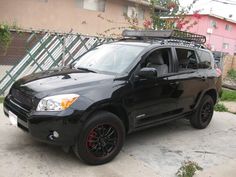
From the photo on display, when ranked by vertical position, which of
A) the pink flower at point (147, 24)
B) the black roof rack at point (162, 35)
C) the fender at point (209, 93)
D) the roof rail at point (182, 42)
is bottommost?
the fender at point (209, 93)

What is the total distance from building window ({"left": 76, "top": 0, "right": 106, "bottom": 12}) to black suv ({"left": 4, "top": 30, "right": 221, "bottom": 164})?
10045 millimetres

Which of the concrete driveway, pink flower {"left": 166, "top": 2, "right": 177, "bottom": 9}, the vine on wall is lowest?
the concrete driveway

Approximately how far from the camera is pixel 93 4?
16531 mm

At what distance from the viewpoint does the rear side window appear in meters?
6.52

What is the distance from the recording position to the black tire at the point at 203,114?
6517mm

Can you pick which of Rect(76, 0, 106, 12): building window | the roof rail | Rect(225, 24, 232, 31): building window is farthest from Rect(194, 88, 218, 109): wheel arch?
Rect(225, 24, 232, 31): building window

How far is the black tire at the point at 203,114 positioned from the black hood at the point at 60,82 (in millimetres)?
2416

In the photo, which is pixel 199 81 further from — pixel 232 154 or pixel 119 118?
pixel 119 118

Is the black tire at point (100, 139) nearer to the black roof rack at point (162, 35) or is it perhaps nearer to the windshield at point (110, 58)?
the windshield at point (110, 58)

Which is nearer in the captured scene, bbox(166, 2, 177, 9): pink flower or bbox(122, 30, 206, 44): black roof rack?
bbox(122, 30, 206, 44): black roof rack

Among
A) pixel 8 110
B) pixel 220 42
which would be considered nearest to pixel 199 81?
pixel 8 110

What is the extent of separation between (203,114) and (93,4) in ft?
37.1

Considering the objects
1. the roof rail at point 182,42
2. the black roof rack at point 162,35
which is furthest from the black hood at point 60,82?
the black roof rack at point 162,35

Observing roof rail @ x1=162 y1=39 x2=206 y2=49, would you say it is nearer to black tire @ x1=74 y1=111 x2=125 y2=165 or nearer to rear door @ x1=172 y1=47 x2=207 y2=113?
Answer: rear door @ x1=172 y1=47 x2=207 y2=113
